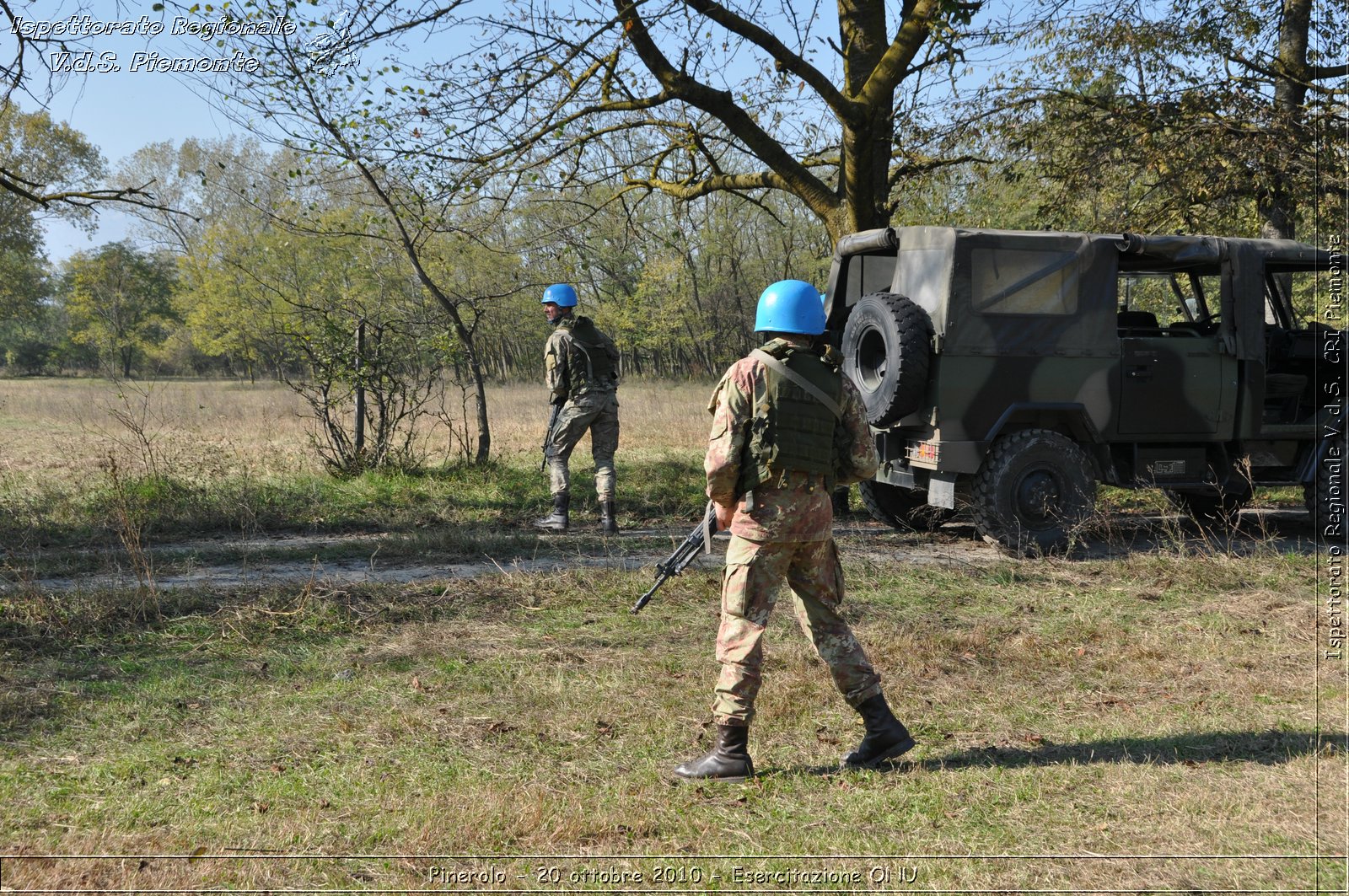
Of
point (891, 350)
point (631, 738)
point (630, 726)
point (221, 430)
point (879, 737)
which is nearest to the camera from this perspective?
point (879, 737)

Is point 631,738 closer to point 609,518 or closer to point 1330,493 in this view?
point 609,518

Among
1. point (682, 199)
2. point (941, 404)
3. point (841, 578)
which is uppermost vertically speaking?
point (682, 199)

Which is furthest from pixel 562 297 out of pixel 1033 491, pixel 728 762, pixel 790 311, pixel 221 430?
pixel 221 430

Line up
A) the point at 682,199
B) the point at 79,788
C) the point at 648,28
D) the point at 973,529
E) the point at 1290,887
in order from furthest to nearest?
the point at 682,199, the point at 648,28, the point at 973,529, the point at 79,788, the point at 1290,887

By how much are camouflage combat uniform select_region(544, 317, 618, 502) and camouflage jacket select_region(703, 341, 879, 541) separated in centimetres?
515

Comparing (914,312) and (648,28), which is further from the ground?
(648,28)

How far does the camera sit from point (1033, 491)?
7848mm

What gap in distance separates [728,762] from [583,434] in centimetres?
549

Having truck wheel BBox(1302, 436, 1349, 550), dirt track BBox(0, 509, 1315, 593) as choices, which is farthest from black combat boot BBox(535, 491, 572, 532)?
truck wheel BBox(1302, 436, 1349, 550)

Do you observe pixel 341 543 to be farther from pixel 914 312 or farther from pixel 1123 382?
pixel 1123 382

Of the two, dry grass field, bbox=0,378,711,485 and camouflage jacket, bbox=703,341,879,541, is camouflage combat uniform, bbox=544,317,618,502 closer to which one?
dry grass field, bbox=0,378,711,485

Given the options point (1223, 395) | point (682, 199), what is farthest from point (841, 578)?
point (682, 199)

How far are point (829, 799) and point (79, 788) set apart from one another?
2.81m

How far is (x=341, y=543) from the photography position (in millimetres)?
8203
